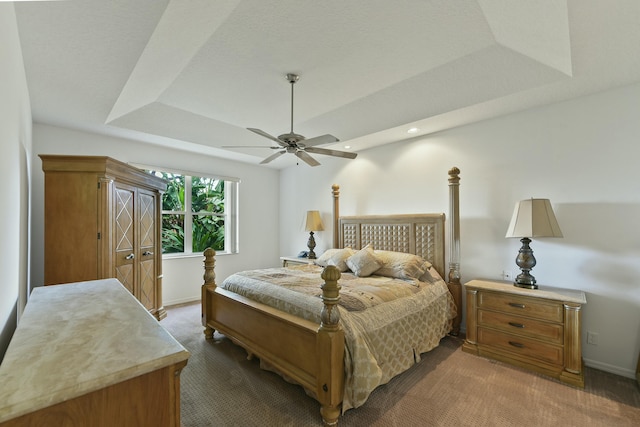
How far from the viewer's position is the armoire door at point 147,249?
137 inches

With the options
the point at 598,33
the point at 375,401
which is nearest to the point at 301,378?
the point at 375,401

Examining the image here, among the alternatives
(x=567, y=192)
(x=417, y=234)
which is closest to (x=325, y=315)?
(x=417, y=234)

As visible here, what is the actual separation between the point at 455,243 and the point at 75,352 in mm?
3469

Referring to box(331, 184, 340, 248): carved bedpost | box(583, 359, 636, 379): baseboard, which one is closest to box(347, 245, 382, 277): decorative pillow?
box(331, 184, 340, 248): carved bedpost

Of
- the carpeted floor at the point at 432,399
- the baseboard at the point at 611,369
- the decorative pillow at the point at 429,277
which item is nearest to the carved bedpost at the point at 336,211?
the decorative pillow at the point at 429,277

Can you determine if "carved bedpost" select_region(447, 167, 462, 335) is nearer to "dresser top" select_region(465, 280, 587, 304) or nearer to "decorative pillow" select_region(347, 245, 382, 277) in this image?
"dresser top" select_region(465, 280, 587, 304)

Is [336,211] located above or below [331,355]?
above

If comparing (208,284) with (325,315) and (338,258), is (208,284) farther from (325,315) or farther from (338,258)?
(325,315)

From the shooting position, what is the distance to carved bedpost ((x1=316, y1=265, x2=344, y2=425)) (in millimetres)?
1907

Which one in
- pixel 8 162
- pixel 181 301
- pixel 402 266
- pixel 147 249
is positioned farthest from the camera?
pixel 181 301

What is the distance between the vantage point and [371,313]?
230 centimetres

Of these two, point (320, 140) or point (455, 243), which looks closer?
point (320, 140)

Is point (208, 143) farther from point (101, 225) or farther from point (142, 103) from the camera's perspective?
point (101, 225)

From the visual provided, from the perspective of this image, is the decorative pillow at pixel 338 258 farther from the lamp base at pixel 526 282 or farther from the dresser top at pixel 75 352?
the dresser top at pixel 75 352
